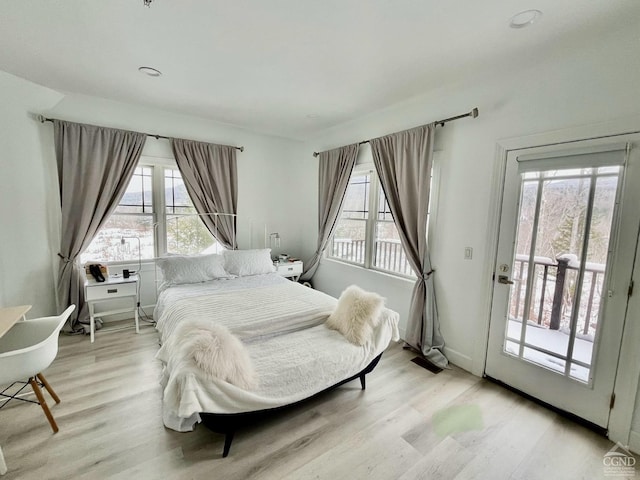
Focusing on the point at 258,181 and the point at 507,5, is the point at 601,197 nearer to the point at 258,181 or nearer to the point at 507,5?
the point at 507,5

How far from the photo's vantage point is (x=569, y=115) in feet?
6.31

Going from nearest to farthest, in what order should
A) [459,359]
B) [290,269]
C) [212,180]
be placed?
[459,359] < [212,180] < [290,269]

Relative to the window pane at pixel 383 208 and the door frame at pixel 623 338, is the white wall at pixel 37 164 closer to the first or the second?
the window pane at pixel 383 208

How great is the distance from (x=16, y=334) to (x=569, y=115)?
4.19 metres

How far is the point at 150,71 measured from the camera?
2354 millimetres

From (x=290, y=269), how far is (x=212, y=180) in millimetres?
1685

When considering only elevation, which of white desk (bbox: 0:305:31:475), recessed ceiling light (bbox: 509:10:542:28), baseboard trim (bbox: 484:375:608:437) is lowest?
baseboard trim (bbox: 484:375:608:437)

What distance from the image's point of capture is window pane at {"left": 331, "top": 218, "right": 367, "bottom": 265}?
3.82m

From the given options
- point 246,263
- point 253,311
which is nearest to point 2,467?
point 253,311

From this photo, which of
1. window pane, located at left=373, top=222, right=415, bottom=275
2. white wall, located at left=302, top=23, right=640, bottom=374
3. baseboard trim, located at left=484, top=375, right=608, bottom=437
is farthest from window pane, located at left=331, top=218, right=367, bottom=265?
baseboard trim, located at left=484, top=375, right=608, bottom=437

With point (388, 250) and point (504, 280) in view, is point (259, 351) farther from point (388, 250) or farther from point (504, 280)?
point (388, 250)

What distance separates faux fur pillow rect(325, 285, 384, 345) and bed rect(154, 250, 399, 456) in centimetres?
4

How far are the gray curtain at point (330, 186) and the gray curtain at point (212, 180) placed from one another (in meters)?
1.25

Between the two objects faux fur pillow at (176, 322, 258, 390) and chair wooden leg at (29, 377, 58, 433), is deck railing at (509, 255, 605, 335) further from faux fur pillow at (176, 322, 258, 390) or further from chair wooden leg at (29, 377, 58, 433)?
chair wooden leg at (29, 377, 58, 433)
